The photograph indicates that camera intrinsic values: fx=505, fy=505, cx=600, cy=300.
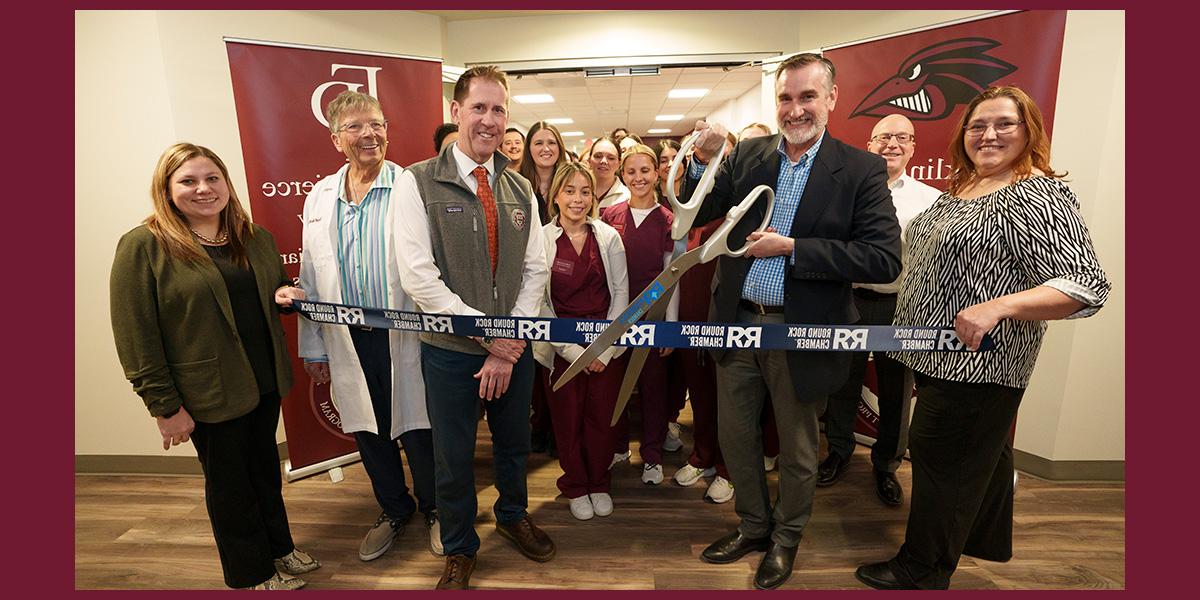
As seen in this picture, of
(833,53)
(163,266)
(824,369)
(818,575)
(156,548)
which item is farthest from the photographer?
(833,53)

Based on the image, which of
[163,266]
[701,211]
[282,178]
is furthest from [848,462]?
[282,178]

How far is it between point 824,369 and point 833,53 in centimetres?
269

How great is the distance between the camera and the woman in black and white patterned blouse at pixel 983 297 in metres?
1.70

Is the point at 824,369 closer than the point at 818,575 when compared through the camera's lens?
Yes

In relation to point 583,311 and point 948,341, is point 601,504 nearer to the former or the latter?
point 583,311

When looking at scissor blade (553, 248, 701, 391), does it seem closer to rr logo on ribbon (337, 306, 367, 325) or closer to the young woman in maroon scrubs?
the young woman in maroon scrubs

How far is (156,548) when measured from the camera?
273 centimetres

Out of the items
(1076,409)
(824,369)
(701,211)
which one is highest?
(701,211)

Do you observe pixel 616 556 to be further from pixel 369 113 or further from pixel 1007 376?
pixel 369 113

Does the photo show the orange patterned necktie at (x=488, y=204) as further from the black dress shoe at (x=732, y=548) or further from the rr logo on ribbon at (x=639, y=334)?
the black dress shoe at (x=732, y=548)

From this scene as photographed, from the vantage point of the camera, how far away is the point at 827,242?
6.24 ft

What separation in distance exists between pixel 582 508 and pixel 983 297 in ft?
7.13

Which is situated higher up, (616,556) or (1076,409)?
(1076,409)

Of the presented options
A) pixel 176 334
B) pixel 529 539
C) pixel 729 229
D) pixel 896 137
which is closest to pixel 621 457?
pixel 529 539
